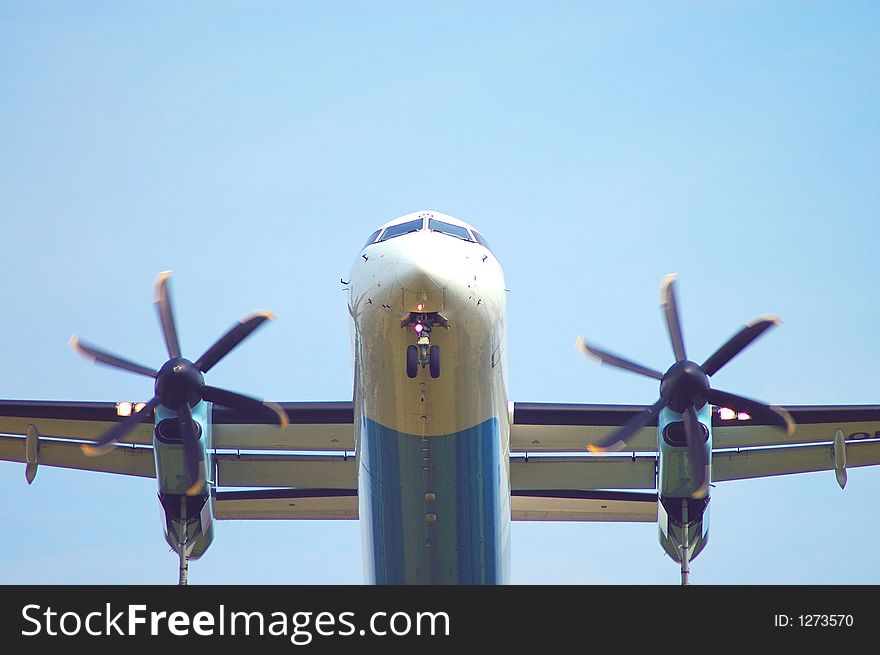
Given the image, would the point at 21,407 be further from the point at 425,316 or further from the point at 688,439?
the point at 688,439

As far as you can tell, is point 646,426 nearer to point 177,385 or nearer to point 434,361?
point 434,361

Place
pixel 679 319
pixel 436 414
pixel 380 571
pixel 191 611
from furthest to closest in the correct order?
pixel 679 319
pixel 380 571
pixel 436 414
pixel 191 611

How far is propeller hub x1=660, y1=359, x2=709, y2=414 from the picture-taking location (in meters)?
19.6

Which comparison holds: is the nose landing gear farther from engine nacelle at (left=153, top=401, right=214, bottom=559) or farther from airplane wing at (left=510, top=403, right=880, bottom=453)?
engine nacelle at (left=153, top=401, right=214, bottom=559)

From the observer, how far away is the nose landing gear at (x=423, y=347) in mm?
15703

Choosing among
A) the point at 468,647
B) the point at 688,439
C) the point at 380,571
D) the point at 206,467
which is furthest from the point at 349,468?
the point at 468,647

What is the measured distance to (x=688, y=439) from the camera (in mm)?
19562

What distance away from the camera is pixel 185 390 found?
1972cm

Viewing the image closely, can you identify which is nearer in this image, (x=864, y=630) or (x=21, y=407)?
(x=864, y=630)

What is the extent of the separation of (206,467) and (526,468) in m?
5.45

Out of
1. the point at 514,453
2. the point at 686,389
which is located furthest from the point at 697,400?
the point at 514,453

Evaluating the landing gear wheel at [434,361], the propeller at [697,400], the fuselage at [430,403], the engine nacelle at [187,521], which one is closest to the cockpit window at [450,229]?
the fuselage at [430,403]

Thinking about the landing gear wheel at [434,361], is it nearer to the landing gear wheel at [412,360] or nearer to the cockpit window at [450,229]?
the landing gear wheel at [412,360]

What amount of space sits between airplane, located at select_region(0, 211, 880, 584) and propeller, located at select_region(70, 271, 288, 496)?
3cm
